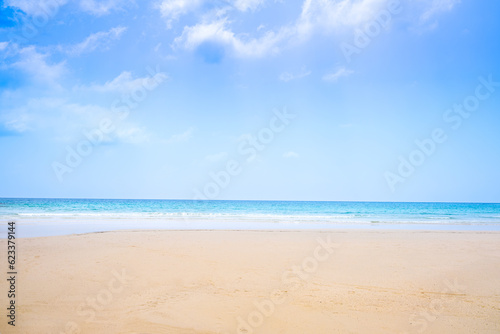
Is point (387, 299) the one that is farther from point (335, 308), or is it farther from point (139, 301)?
point (139, 301)

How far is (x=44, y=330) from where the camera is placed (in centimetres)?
402

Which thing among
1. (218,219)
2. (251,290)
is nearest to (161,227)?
(218,219)

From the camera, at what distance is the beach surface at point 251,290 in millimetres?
4273

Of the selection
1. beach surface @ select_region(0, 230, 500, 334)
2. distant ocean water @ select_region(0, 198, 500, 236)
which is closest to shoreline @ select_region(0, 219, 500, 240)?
distant ocean water @ select_region(0, 198, 500, 236)

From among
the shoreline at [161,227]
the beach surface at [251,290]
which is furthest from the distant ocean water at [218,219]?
the beach surface at [251,290]

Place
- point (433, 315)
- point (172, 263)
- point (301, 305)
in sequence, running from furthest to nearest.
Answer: point (172, 263) < point (301, 305) < point (433, 315)

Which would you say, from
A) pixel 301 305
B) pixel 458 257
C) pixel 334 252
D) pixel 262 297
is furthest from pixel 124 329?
pixel 458 257

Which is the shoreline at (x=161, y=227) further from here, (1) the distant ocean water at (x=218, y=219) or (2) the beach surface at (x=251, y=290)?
(2) the beach surface at (x=251, y=290)

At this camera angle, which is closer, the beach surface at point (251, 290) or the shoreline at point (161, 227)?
the beach surface at point (251, 290)

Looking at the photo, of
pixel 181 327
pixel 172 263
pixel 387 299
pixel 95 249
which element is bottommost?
pixel 181 327

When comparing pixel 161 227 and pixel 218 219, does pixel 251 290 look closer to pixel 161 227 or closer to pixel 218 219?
pixel 161 227

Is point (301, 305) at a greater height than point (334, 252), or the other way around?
point (334, 252)

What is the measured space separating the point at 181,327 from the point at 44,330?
5.95 ft

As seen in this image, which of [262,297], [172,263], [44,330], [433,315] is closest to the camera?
[44,330]
